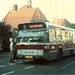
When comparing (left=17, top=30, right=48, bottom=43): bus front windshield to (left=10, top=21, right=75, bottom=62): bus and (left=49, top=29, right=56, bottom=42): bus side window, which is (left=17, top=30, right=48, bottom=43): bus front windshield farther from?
(left=49, top=29, right=56, bottom=42): bus side window

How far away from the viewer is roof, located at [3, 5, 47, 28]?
303 ft

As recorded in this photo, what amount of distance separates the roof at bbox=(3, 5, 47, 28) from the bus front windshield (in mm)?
73814

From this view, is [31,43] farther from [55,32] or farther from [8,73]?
[8,73]

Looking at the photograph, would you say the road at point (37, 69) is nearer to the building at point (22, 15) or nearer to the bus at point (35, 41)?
the bus at point (35, 41)

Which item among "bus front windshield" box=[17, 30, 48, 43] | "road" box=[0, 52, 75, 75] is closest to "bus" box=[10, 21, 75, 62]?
"bus front windshield" box=[17, 30, 48, 43]

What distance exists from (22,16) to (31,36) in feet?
260

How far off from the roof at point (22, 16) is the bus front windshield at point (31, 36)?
73814 mm

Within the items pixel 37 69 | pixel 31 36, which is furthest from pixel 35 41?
pixel 37 69

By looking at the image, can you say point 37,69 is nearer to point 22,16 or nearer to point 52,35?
point 52,35

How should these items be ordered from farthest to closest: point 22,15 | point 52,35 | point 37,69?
point 22,15, point 52,35, point 37,69

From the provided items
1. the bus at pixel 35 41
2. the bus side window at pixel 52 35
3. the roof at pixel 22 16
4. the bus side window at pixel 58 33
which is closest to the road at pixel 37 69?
the bus at pixel 35 41

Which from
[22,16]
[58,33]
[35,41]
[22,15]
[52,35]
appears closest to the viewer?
[35,41]

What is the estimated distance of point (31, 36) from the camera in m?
17.0

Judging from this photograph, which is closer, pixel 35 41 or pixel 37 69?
pixel 37 69
